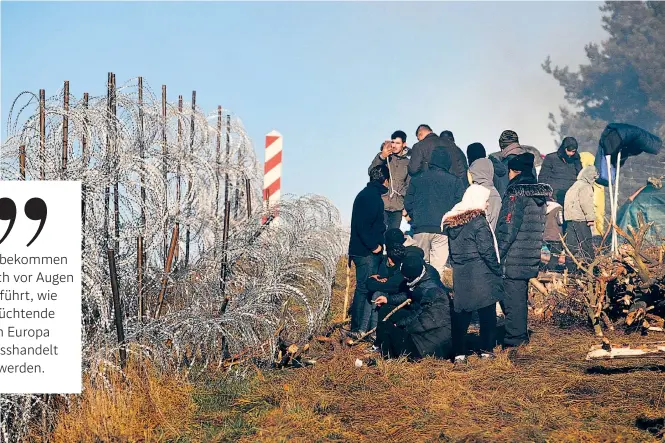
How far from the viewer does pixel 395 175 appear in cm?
1101

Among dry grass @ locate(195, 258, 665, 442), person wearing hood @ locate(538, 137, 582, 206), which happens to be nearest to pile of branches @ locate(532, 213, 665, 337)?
dry grass @ locate(195, 258, 665, 442)

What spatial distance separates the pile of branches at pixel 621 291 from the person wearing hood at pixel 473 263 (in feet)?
4.21

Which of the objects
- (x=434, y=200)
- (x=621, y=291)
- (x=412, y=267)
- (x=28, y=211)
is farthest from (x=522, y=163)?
(x=28, y=211)

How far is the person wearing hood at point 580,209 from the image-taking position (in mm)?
12750

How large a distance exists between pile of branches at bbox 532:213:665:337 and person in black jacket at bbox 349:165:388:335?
1839mm

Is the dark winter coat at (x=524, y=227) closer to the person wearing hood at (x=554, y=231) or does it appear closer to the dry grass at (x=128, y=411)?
the dry grass at (x=128, y=411)

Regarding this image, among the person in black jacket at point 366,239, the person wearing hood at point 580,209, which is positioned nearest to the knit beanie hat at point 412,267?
the person in black jacket at point 366,239

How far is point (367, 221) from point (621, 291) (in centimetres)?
250

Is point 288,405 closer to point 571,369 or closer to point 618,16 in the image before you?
point 571,369

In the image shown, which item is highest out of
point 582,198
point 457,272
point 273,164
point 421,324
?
point 273,164

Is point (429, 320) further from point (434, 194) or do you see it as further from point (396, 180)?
point (396, 180)

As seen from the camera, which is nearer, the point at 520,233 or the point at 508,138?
the point at 520,233

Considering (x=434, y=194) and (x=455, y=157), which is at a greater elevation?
(x=455, y=157)

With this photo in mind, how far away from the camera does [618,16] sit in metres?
33.0
